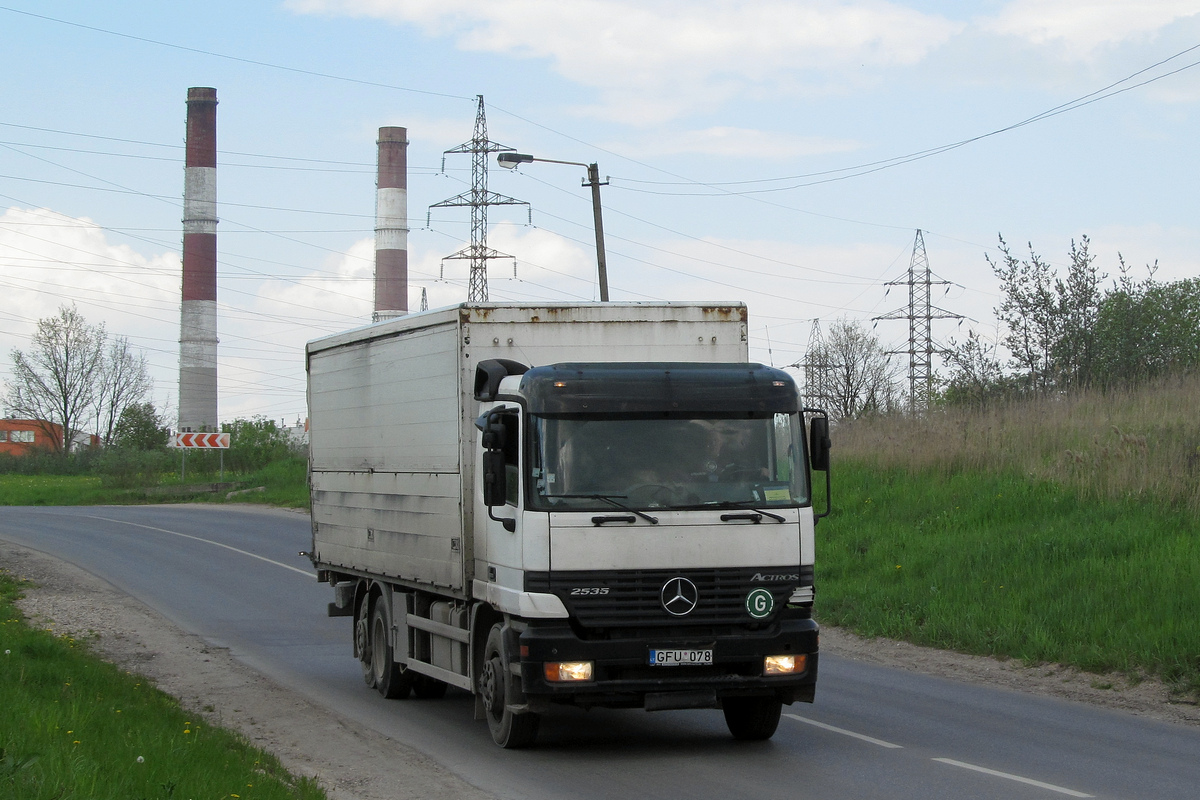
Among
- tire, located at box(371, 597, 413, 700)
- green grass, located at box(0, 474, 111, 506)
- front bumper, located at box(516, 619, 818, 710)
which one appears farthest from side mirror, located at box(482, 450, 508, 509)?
green grass, located at box(0, 474, 111, 506)

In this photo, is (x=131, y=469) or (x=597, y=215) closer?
(x=597, y=215)

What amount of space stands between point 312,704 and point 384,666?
0.87 metres

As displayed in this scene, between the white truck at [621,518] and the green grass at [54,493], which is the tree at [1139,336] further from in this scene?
the green grass at [54,493]

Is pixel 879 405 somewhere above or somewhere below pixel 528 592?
above

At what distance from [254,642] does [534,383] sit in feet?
28.3

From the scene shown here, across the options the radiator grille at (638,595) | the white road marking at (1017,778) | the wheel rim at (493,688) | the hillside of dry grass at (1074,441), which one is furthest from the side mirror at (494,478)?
the hillside of dry grass at (1074,441)

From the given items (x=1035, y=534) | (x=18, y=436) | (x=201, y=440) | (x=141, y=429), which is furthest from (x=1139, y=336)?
(x=18, y=436)

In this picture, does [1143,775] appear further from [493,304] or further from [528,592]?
[493,304]

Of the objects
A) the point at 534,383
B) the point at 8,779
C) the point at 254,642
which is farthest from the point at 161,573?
the point at 8,779

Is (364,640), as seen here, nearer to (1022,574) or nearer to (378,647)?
(378,647)

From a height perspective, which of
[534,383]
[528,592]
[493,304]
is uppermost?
[493,304]

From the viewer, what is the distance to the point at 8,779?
5.82 meters

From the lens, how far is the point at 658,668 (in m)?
8.89

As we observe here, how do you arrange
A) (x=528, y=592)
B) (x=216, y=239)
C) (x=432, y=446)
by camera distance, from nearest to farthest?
(x=528, y=592) → (x=432, y=446) → (x=216, y=239)
